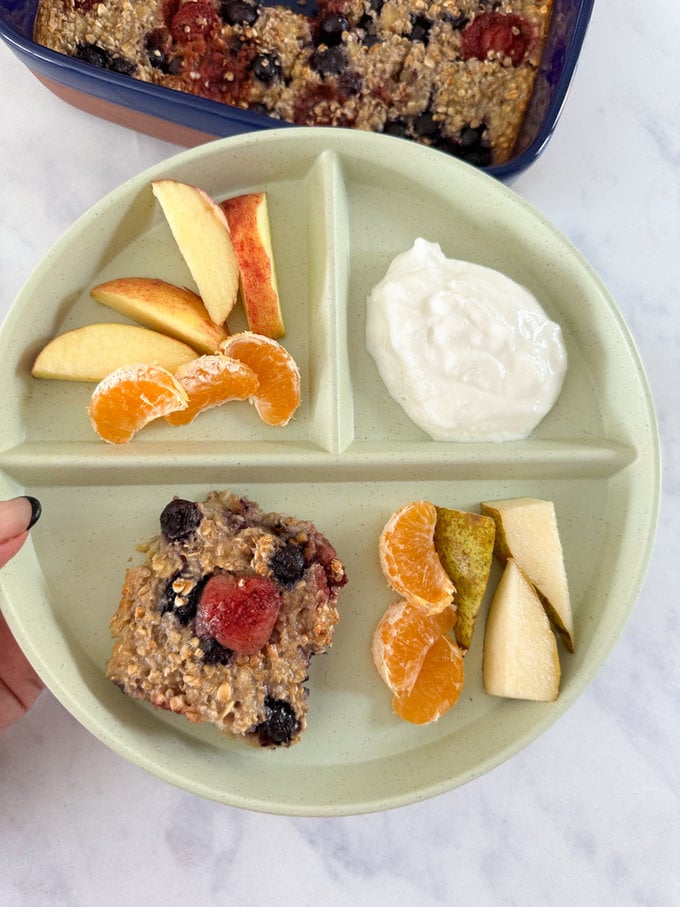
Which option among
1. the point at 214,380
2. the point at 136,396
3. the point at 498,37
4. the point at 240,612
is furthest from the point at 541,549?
the point at 498,37

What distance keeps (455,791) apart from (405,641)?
1.77 feet

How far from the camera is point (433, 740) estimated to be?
4.88 feet

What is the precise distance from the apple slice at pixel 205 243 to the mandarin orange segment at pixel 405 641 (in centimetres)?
67

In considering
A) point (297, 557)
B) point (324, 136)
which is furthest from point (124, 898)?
point (324, 136)

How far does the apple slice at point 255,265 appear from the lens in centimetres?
148

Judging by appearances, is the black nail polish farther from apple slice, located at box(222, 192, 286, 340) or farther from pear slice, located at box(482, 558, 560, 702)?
pear slice, located at box(482, 558, 560, 702)

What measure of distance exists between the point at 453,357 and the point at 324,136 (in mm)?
493

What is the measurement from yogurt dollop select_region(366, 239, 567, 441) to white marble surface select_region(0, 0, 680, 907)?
1.40 ft

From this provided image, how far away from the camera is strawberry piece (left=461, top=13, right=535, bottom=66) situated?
1.58 meters

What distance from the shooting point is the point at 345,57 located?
1573 millimetres

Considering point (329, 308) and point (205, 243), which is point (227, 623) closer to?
point (329, 308)

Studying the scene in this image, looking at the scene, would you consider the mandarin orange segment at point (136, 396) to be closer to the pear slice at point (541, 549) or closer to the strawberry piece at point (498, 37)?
the pear slice at point (541, 549)

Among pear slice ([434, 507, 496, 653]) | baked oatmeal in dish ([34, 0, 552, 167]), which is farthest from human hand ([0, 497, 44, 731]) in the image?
baked oatmeal in dish ([34, 0, 552, 167])

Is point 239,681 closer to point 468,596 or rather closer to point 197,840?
point 468,596
